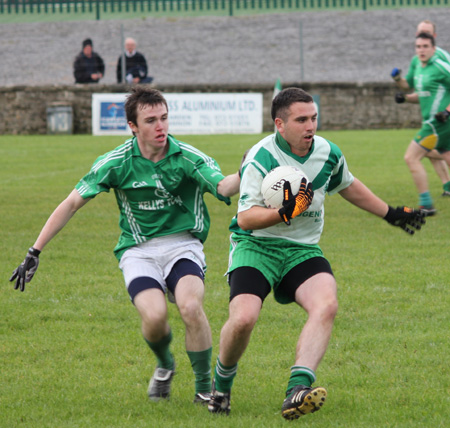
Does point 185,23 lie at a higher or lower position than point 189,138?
higher

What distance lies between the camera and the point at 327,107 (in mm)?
27531

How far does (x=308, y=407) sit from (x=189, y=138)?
20343 millimetres

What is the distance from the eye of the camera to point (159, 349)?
493cm

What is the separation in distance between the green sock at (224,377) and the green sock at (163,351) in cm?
36

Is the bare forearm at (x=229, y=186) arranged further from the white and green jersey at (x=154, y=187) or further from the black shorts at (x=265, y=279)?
the black shorts at (x=265, y=279)

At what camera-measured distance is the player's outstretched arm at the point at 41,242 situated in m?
5.02

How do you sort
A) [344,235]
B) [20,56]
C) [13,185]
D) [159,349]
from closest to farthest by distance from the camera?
1. [159,349]
2. [344,235]
3. [13,185]
4. [20,56]

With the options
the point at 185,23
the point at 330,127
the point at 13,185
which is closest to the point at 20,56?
the point at 185,23

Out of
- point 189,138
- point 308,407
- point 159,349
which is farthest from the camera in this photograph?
point 189,138

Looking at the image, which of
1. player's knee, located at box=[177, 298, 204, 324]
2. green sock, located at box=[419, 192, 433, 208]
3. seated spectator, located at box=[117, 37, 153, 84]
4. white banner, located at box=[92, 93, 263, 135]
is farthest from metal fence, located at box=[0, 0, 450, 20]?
player's knee, located at box=[177, 298, 204, 324]

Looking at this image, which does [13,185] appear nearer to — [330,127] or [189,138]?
[189,138]

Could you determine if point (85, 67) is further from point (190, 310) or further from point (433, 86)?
point (190, 310)

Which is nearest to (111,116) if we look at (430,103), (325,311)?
(430,103)

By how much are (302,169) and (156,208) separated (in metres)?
0.91
